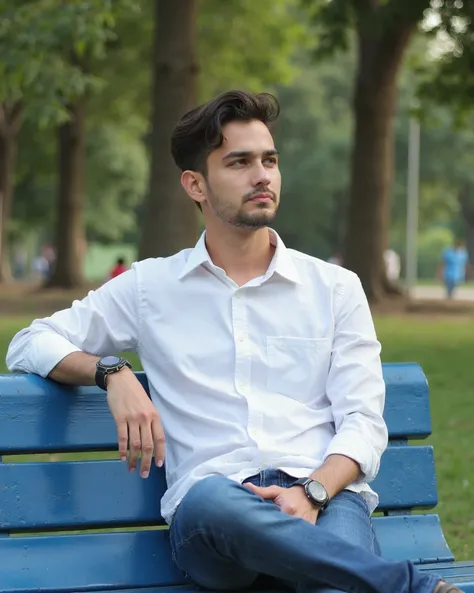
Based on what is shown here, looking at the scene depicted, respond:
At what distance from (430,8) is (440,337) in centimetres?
456

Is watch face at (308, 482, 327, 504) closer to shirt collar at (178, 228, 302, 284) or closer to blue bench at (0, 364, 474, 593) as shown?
blue bench at (0, 364, 474, 593)

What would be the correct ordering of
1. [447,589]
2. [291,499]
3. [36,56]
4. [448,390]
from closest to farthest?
[447,589], [291,499], [448,390], [36,56]

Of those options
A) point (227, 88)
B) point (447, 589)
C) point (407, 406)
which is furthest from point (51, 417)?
point (227, 88)

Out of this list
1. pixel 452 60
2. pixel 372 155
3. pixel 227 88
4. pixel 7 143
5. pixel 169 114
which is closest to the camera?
pixel 169 114

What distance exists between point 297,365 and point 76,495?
0.72 metres

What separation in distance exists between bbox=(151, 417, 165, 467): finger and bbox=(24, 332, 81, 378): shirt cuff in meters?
0.36

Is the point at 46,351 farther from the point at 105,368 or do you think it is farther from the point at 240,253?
the point at 240,253

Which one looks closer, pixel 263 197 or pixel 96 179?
pixel 263 197

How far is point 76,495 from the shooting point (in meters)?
3.71

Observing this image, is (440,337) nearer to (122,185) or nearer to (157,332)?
(157,332)

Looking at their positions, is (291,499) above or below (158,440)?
below

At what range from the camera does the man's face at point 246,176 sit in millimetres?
3746

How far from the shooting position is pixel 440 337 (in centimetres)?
1695

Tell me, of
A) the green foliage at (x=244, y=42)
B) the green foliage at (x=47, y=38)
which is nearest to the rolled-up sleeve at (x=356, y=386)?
the green foliage at (x=47, y=38)
